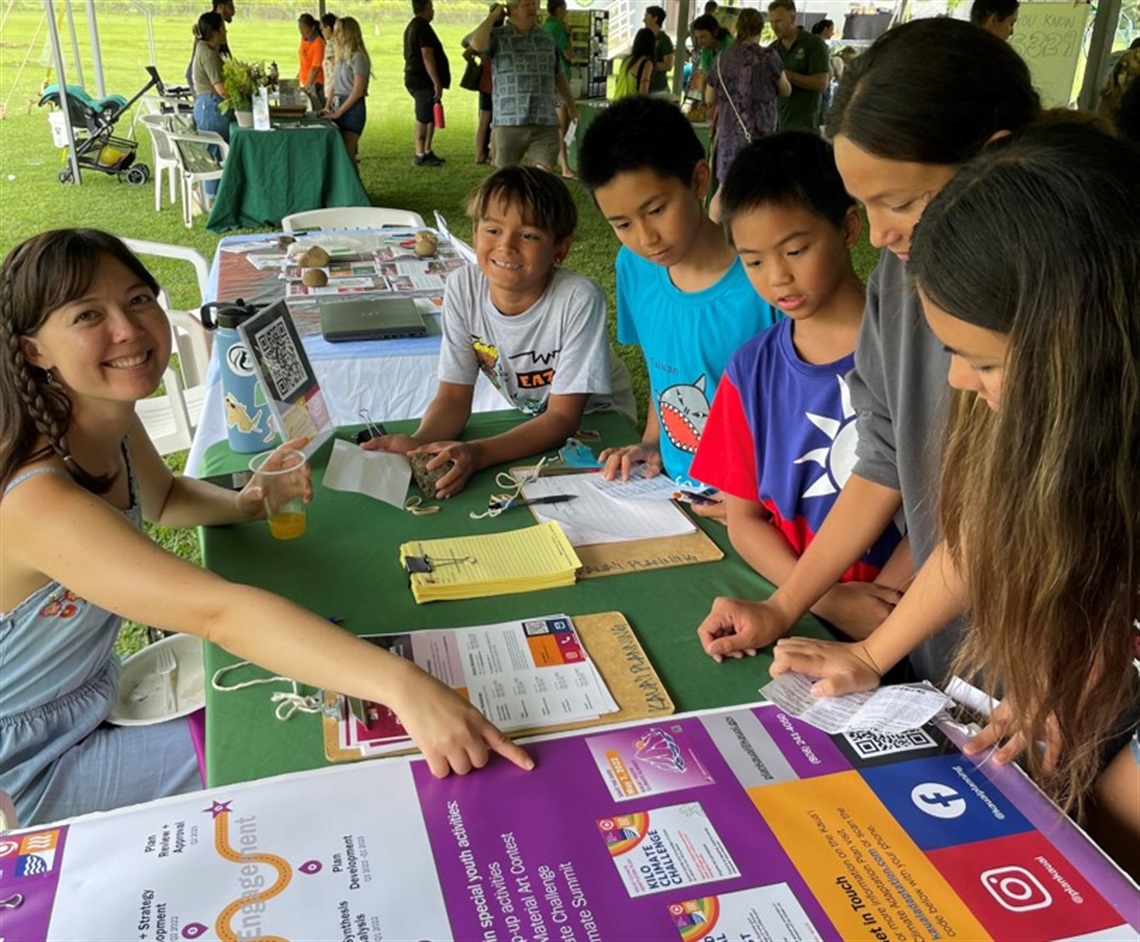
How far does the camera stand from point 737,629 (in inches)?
44.4

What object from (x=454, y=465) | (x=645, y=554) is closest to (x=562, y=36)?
(x=454, y=465)

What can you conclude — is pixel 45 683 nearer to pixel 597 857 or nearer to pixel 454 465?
pixel 454 465

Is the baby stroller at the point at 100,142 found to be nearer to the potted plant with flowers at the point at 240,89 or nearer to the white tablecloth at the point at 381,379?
the potted plant with flowers at the point at 240,89

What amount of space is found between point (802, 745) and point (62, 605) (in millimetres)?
1032

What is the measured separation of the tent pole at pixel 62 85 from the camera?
6.90 m

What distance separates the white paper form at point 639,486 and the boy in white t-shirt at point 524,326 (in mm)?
200

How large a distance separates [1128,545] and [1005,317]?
220 millimetres

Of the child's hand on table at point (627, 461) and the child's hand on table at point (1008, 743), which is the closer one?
the child's hand on table at point (1008, 743)

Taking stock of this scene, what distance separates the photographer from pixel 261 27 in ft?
57.6

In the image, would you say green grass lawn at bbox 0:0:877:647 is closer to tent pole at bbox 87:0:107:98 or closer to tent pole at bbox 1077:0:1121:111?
tent pole at bbox 87:0:107:98

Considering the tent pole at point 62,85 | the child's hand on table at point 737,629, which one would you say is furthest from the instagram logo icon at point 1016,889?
the tent pole at point 62,85

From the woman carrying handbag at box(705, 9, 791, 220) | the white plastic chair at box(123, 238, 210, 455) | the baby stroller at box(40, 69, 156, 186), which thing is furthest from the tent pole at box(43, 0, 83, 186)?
the white plastic chair at box(123, 238, 210, 455)

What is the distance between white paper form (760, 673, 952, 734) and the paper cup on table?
766 millimetres

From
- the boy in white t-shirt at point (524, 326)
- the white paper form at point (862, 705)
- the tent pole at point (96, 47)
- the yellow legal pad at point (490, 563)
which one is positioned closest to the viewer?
the white paper form at point (862, 705)
